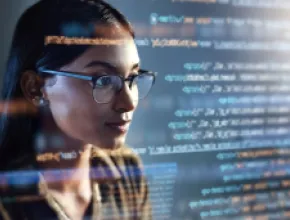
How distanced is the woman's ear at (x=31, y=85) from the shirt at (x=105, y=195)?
135 millimetres

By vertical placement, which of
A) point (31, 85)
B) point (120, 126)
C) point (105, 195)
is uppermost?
point (31, 85)

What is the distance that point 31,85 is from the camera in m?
0.87

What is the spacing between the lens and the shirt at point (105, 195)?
892 mm

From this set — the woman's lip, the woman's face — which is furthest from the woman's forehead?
the woman's lip

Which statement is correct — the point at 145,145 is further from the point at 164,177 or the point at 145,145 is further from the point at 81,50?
the point at 81,50

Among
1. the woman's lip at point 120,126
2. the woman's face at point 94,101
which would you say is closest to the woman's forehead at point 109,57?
the woman's face at point 94,101

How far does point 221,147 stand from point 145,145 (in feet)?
0.64

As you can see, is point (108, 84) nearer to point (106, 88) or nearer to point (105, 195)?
point (106, 88)

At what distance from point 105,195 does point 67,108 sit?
0.20 meters

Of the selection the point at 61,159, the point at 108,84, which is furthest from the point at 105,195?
the point at 108,84

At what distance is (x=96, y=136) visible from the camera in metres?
0.94

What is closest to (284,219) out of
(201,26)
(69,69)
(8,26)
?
(201,26)

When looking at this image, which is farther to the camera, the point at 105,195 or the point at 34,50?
the point at 105,195

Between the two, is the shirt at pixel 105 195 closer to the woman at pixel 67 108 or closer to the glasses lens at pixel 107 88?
the woman at pixel 67 108
